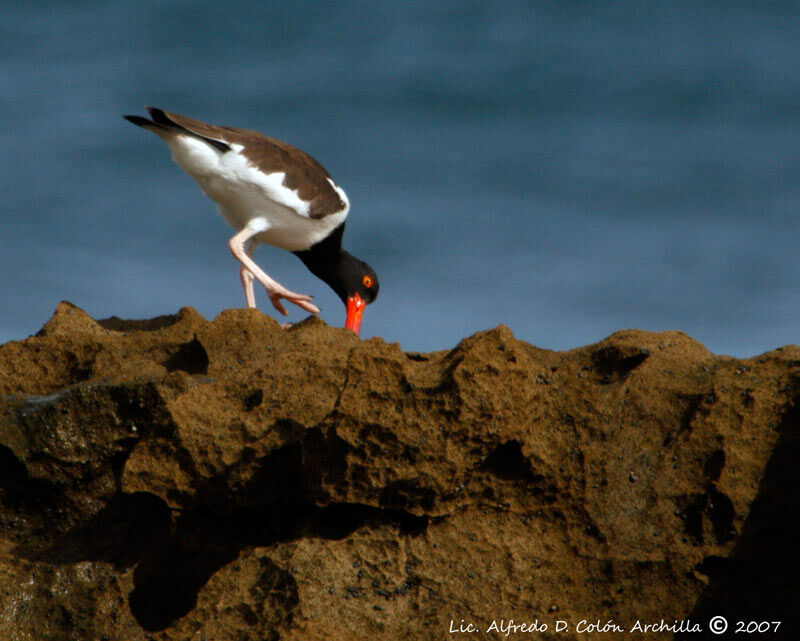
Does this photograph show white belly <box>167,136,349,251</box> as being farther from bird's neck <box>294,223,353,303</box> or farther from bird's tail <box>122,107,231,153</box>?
bird's neck <box>294,223,353,303</box>

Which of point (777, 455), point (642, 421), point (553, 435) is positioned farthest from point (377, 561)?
point (777, 455)

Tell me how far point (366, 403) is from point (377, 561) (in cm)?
73

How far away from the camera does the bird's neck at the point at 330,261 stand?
11066 mm

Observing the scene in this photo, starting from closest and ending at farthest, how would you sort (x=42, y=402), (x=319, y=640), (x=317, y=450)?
(x=319, y=640)
(x=317, y=450)
(x=42, y=402)

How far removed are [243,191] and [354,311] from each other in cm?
259

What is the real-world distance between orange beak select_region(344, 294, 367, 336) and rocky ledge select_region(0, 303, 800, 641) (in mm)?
6511

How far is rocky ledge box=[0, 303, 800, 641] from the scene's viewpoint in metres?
3.91

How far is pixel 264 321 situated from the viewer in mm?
5219

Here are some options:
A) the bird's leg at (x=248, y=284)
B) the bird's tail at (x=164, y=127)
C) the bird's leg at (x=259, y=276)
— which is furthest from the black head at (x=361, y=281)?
the bird's tail at (x=164, y=127)

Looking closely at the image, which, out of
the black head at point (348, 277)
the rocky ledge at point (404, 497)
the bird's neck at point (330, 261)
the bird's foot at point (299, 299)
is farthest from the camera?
the black head at point (348, 277)

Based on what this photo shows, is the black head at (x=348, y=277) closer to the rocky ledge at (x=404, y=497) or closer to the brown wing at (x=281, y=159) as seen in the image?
the brown wing at (x=281, y=159)

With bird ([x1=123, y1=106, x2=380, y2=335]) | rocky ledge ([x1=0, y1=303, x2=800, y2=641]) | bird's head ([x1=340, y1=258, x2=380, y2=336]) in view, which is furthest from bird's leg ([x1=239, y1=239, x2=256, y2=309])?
rocky ledge ([x1=0, y1=303, x2=800, y2=641])

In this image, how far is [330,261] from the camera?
11312mm

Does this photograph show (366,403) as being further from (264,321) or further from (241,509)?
(264,321)
